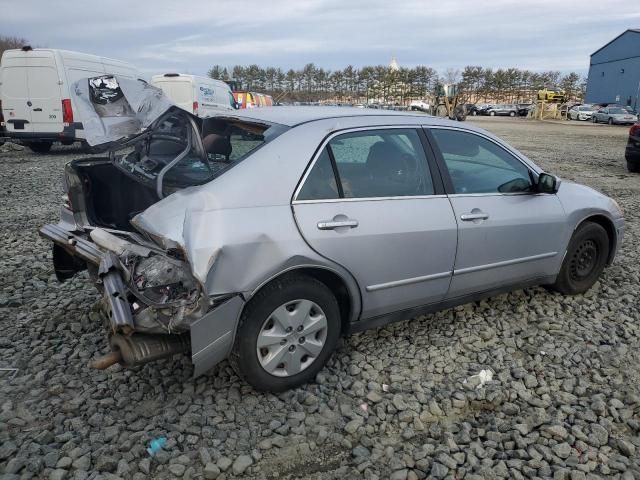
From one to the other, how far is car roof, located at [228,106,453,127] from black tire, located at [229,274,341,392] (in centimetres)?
99

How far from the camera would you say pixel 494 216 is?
3.62 meters

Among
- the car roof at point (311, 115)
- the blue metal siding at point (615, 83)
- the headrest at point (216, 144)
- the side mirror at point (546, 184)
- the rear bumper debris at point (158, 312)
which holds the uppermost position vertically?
the blue metal siding at point (615, 83)

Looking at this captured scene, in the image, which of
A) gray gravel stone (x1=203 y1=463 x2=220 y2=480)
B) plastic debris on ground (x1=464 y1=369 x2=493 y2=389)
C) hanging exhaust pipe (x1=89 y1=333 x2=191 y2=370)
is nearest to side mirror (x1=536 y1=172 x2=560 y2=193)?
plastic debris on ground (x1=464 y1=369 x2=493 y2=389)

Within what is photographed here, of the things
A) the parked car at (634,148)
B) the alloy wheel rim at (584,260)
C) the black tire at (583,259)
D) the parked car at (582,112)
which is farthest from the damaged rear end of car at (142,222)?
the parked car at (582,112)

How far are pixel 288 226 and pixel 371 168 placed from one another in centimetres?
83

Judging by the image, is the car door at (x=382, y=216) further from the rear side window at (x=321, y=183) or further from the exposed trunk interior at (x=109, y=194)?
the exposed trunk interior at (x=109, y=194)

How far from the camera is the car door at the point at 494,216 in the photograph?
352 cm

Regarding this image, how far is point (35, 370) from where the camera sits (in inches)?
127

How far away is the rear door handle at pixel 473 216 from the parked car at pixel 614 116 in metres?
39.7

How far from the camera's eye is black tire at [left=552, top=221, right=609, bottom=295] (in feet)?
14.1

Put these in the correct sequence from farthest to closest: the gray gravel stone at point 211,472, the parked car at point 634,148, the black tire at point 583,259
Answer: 1. the parked car at point 634,148
2. the black tire at point 583,259
3. the gray gravel stone at point 211,472

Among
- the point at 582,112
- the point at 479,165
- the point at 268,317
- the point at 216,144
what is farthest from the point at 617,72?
the point at 268,317

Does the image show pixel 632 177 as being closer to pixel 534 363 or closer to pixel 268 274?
pixel 534 363

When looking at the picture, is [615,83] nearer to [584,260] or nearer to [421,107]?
[421,107]
